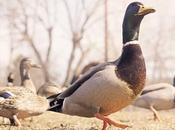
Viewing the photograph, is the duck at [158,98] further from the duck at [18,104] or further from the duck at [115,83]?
the duck at [115,83]

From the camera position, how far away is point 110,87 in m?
6.03

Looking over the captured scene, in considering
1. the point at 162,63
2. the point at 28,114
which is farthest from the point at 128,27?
the point at 162,63

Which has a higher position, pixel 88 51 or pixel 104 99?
pixel 104 99

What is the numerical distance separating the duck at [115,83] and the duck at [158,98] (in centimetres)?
575

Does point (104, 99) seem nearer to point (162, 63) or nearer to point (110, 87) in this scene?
point (110, 87)

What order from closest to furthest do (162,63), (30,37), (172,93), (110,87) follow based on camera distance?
(110,87) → (172,93) → (30,37) → (162,63)

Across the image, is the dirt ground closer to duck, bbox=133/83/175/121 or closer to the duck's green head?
duck, bbox=133/83/175/121

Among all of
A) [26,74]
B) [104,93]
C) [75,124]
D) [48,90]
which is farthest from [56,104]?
[48,90]

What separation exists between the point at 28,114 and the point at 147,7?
314 centimetres

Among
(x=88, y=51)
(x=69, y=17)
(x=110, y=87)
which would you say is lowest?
(x=88, y=51)

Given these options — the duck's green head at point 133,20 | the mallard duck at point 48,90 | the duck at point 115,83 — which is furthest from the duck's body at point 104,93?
the mallard duck at point 48,90

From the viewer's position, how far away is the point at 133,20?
6.51 m

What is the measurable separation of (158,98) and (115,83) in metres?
6.50

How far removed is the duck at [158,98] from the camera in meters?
12.1
